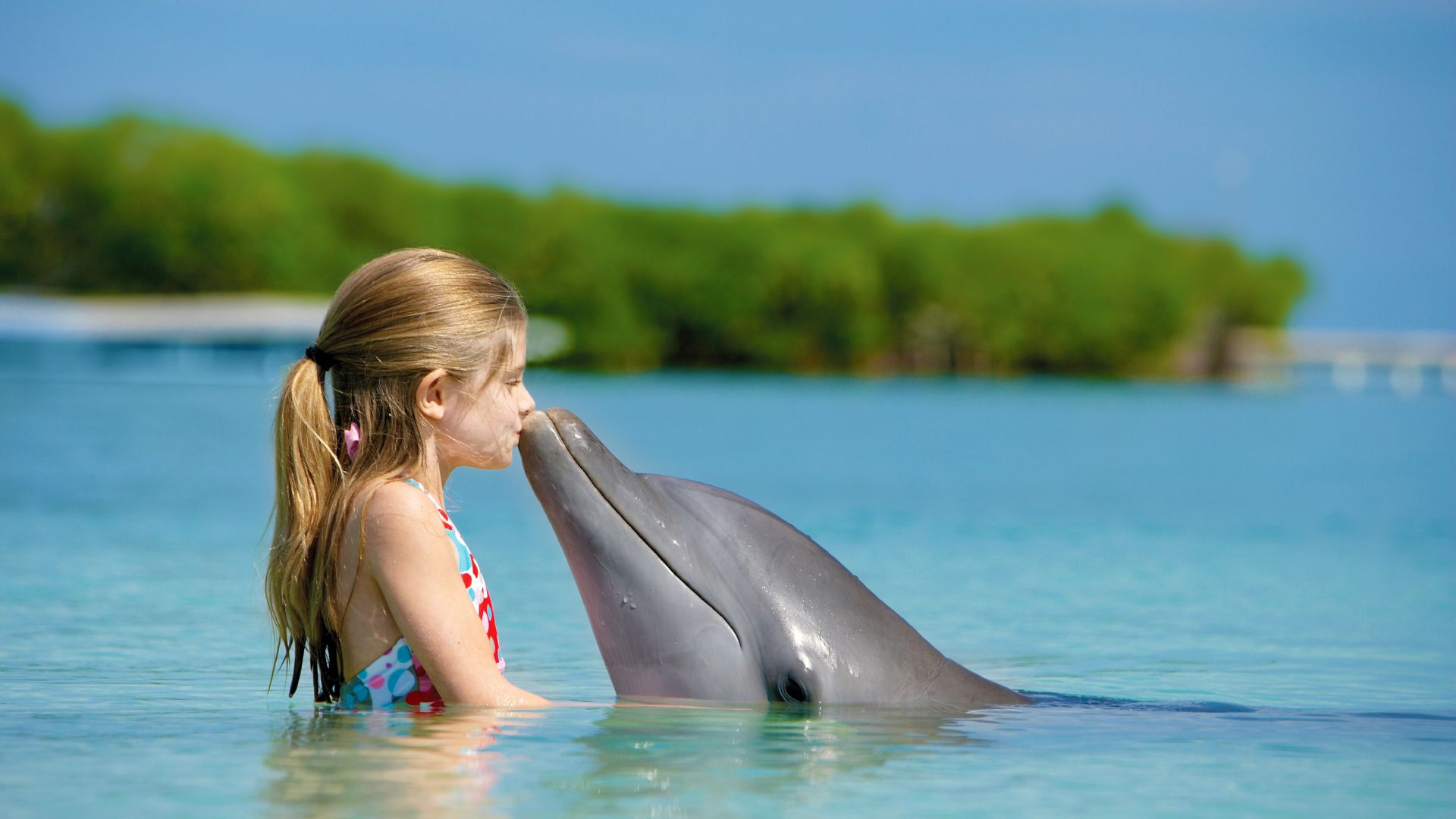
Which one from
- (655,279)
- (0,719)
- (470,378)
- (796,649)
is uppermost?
(655,279)

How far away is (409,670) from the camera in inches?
193

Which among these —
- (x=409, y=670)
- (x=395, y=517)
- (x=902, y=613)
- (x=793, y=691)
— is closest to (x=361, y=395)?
(x=395, y=517)

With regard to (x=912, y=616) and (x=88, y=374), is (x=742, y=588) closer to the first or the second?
(x=912, y=616)

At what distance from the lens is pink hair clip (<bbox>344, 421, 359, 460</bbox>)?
190 inches

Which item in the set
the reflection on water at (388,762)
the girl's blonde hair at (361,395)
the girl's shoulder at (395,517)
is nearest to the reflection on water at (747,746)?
the reflection on water at (388,762)

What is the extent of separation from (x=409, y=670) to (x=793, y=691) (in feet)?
3.43

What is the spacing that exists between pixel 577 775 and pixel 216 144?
3670 inches

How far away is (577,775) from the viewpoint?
15.8 ft

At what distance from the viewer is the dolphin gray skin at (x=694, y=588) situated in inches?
188

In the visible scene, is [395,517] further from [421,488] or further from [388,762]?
[388,762]

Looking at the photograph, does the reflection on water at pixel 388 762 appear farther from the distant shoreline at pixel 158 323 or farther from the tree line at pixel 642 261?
the tree line at pixel 642 261

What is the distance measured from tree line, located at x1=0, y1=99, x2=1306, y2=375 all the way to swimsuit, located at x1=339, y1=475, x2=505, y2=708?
86.1 meters

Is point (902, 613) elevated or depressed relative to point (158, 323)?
depressed

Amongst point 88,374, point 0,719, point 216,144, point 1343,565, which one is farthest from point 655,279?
point 0,719
